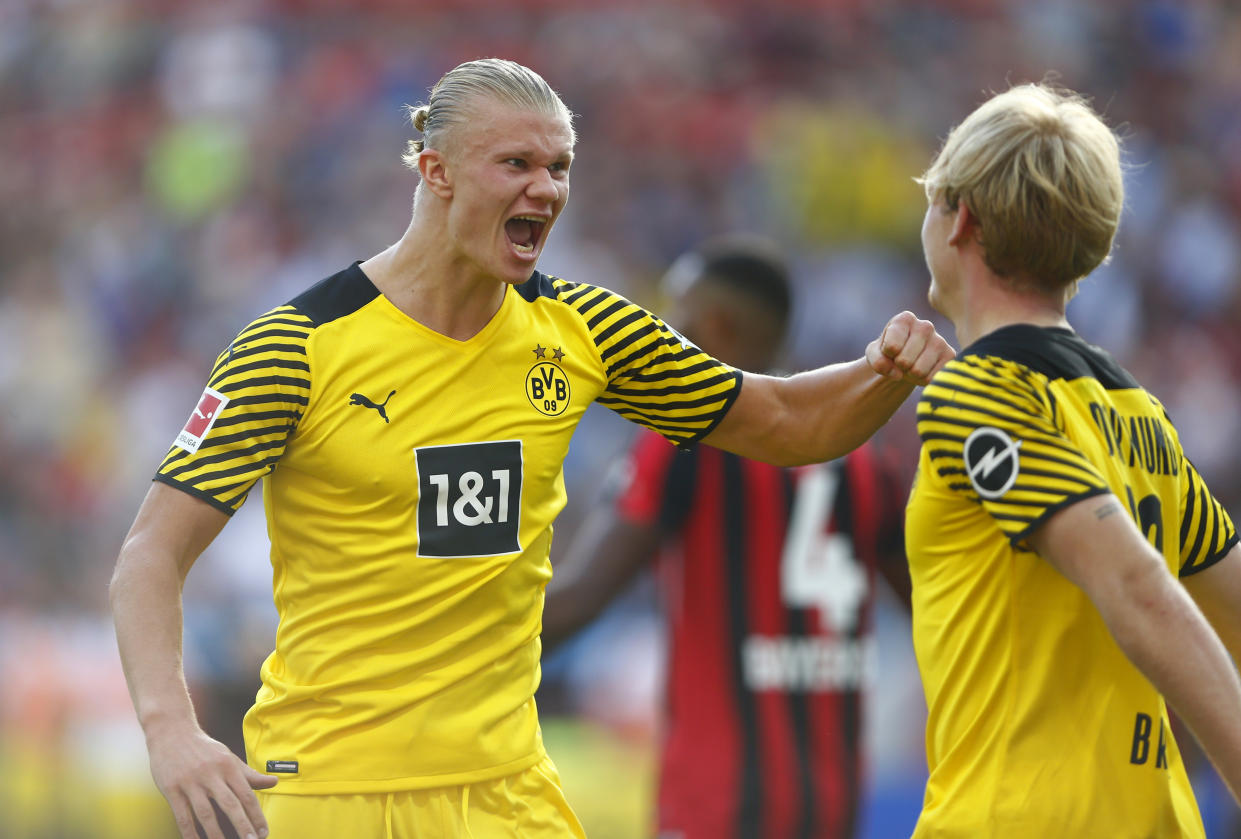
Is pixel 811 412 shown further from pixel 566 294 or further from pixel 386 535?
pixel 386 535

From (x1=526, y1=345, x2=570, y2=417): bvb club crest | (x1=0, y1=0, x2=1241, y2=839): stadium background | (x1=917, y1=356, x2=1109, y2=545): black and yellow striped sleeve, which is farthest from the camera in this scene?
(x1=0, y1=0, x2=1241, y2=839): stadium background

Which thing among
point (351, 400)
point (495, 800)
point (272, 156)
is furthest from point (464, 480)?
point (272, 156)

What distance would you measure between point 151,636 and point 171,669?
0.08 meters

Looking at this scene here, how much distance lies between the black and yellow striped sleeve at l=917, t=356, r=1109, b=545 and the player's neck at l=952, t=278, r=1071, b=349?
5.8 inches

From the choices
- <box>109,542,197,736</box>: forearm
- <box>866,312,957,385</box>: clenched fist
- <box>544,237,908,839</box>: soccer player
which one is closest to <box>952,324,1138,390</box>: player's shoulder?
<box>866,312,957,385</box>: clenched fist

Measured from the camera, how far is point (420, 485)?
344 cm

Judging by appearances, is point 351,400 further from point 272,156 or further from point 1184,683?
point 272,156

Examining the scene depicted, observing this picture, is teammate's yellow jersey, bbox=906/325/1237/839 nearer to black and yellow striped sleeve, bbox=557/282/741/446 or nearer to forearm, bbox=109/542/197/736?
black and yellow striped sleeve, bbox=557/282/741/446

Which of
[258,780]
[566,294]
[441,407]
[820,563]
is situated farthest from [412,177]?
[258,780]

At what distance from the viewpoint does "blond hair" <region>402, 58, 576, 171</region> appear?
11.5ft

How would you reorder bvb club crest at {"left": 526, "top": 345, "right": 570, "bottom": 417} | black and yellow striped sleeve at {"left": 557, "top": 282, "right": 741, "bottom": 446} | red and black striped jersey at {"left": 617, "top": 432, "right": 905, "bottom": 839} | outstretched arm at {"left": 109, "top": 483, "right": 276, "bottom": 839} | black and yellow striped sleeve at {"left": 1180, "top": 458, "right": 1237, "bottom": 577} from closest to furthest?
outstretched arm at {"left": 109, "top": 483, "right": 276, "bottom": 839} → black and yellow striped sleeve at {"left": 1180, "top": 458, "right": 1237, "bottom": 577} → bvb club crest at {"left": 526, "top": 345, "right": 570, "bottom": 417} → black and yellow striped sleeve at {"left": 557, "top": 282, "right": 741, "bottom": 446} → red and black striped jersey at {"left": 617, "top": 432, "right": 905, "bottom": 839}

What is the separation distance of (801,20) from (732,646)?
10504mm

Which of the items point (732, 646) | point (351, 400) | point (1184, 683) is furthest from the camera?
point (732, 646)

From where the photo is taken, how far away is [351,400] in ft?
11.2
